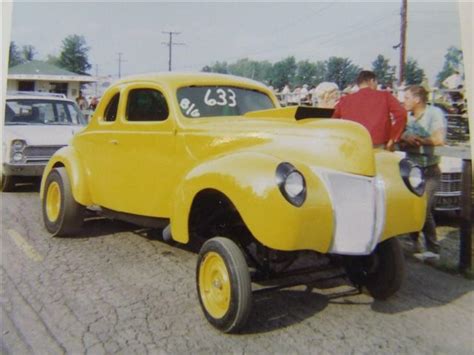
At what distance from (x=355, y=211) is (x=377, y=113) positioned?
6.72 feet

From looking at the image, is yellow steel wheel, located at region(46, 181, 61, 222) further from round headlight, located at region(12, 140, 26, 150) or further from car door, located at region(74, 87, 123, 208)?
round headlight, located at region(12, 140, 26, 150)

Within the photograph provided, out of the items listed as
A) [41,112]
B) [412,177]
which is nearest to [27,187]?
[41,112]

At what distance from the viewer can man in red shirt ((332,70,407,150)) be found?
4.96m

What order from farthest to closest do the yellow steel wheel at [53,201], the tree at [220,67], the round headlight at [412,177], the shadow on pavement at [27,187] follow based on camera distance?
the shadow on pavement at [27,187] → the tree at [220,67] → the yellow steel wheel at [53,201] → the round headlight at [412,177]

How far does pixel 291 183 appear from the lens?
3.04m

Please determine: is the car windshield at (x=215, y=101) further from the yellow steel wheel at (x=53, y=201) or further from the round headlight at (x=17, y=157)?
the round headlight at (x=17, y=157)

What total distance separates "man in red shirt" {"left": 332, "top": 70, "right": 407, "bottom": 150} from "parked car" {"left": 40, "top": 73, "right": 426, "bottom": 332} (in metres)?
0.87

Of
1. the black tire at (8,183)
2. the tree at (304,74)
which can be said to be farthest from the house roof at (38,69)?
the black tire at (8,183)

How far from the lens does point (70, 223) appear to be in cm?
537

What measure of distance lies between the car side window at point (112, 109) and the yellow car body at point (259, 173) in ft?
0.93

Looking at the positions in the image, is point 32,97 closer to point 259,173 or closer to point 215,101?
point 215,101

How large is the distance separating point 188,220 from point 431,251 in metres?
2.66

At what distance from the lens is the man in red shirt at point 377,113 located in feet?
16.3

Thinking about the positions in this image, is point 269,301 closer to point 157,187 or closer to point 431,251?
point 157,187
